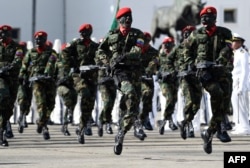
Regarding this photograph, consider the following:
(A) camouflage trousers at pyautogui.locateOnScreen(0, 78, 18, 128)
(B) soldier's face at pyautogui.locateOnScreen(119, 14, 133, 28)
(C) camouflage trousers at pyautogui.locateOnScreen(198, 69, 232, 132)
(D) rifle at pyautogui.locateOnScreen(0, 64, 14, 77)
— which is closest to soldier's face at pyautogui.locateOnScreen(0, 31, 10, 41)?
(D) rifle at pyautogui.locateOnScreen(0, 64, 14, 77)

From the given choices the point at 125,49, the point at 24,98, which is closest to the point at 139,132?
the point at 125,49

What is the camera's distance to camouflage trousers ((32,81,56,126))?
2144 cm

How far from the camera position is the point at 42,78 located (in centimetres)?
2152

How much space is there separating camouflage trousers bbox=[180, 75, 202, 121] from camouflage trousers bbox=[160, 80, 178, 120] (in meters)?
2.22

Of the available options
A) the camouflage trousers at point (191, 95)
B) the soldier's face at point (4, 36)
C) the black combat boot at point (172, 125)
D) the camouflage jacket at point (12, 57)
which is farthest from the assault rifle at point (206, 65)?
the black combat boot at point (172, 125)

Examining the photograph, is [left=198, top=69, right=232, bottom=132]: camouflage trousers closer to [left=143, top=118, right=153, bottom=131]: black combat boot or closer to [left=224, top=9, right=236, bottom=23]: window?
[left=143, top=118, right=153, bottom=131]: black combat boot

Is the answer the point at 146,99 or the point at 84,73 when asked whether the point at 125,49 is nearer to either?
the point at 84,73

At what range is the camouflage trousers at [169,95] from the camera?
22.9 metres

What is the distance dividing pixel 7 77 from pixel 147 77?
410cm

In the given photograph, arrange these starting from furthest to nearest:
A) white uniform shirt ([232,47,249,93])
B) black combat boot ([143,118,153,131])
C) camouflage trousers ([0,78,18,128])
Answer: black combat boot ([143,118,153,131]) → white uniform shirt ([232,47,249,93]) → camouflage trousers ([0,78,18,128])

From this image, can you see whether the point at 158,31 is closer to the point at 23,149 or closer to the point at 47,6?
the point at 47,6

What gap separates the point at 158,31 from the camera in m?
47.1

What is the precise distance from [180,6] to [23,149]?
90.0ft

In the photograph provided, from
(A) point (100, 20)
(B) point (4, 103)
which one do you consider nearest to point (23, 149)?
(B) point (4, 103)
